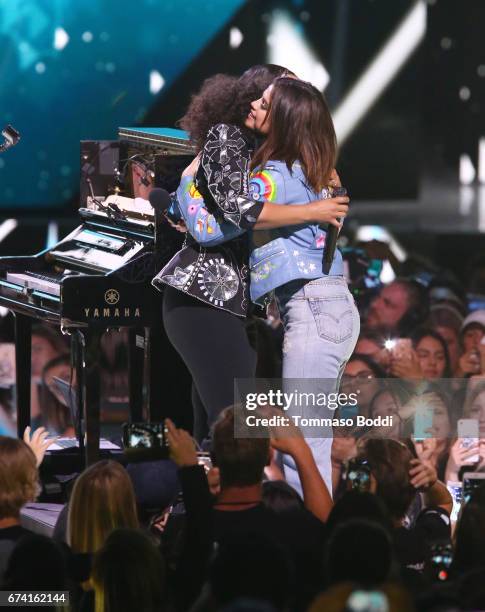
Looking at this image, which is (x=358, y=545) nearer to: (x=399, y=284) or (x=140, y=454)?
(x=140, y=454)

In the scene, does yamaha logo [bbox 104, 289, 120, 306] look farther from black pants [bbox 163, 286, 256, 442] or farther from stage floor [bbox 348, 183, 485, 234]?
stage floor [bbox 348, 183, 485, 234]

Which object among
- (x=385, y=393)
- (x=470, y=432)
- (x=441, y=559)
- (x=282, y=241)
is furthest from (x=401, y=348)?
(x=441, y=559)

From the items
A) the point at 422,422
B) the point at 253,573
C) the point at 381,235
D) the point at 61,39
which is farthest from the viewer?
the point at 381,235

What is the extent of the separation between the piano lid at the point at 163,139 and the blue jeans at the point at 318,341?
107cm

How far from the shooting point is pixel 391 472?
357 centimetres

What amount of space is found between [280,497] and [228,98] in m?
1.26

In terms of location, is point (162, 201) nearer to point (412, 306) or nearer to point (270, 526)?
point (270, 526)

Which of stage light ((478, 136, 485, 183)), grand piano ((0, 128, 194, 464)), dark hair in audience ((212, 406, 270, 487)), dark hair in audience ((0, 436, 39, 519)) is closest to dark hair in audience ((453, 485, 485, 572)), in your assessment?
dark hair in audience ((212, 406, 270, 487))

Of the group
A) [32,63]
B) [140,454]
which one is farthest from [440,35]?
Answer: [140,454]

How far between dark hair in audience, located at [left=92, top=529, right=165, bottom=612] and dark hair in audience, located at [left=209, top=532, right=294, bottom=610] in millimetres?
289

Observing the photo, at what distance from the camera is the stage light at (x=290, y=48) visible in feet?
27.1

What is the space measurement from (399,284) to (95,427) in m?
2.24

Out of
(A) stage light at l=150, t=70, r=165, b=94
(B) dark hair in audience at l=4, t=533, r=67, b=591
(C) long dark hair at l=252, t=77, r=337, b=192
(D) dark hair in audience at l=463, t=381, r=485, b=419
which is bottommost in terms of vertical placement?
(B) dark hair in audience at l=4, t=533, r=67, b=591

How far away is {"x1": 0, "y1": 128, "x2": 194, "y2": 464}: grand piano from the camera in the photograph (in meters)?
4.72
